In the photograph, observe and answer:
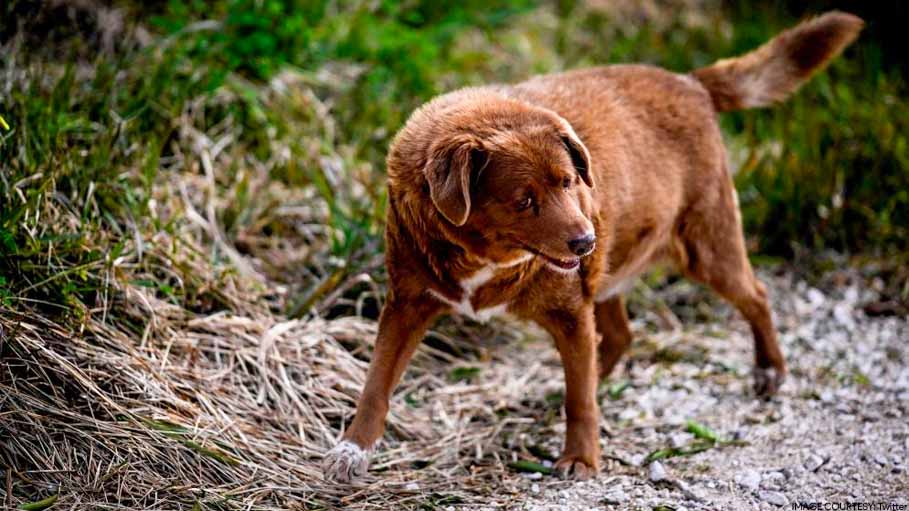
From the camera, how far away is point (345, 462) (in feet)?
12.9

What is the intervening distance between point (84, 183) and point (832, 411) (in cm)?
356

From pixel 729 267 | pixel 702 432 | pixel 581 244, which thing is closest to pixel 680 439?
pixel 702 432

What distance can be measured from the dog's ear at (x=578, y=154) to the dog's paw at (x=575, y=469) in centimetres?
114

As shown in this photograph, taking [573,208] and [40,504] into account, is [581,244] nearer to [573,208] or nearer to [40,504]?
[573,208]

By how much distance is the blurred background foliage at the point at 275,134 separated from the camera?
455cm

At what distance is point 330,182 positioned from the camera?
5.65 metres

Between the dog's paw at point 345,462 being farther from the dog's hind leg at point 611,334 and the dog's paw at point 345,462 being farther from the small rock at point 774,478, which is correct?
the dog's hind leg at point 611,334

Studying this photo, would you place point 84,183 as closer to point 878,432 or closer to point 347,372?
point 347,372

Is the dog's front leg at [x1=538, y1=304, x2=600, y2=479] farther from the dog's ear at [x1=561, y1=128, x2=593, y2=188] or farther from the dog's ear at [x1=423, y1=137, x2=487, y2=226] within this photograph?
the dog's ear at [x1=423, y1=137, x2=487, y2=226]

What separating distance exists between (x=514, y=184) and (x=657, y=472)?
1.35 meters

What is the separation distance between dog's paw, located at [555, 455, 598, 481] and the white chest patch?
26.2 inches

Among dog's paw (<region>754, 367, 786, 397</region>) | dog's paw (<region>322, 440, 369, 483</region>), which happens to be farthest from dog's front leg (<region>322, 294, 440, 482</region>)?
dog's paw (<region>754, 367, 786, 397</region>)

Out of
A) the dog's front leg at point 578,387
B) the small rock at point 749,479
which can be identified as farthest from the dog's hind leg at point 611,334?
the small rock at point 749,479

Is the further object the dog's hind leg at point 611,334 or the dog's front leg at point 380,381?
the dog's hind leg at point 611,334
